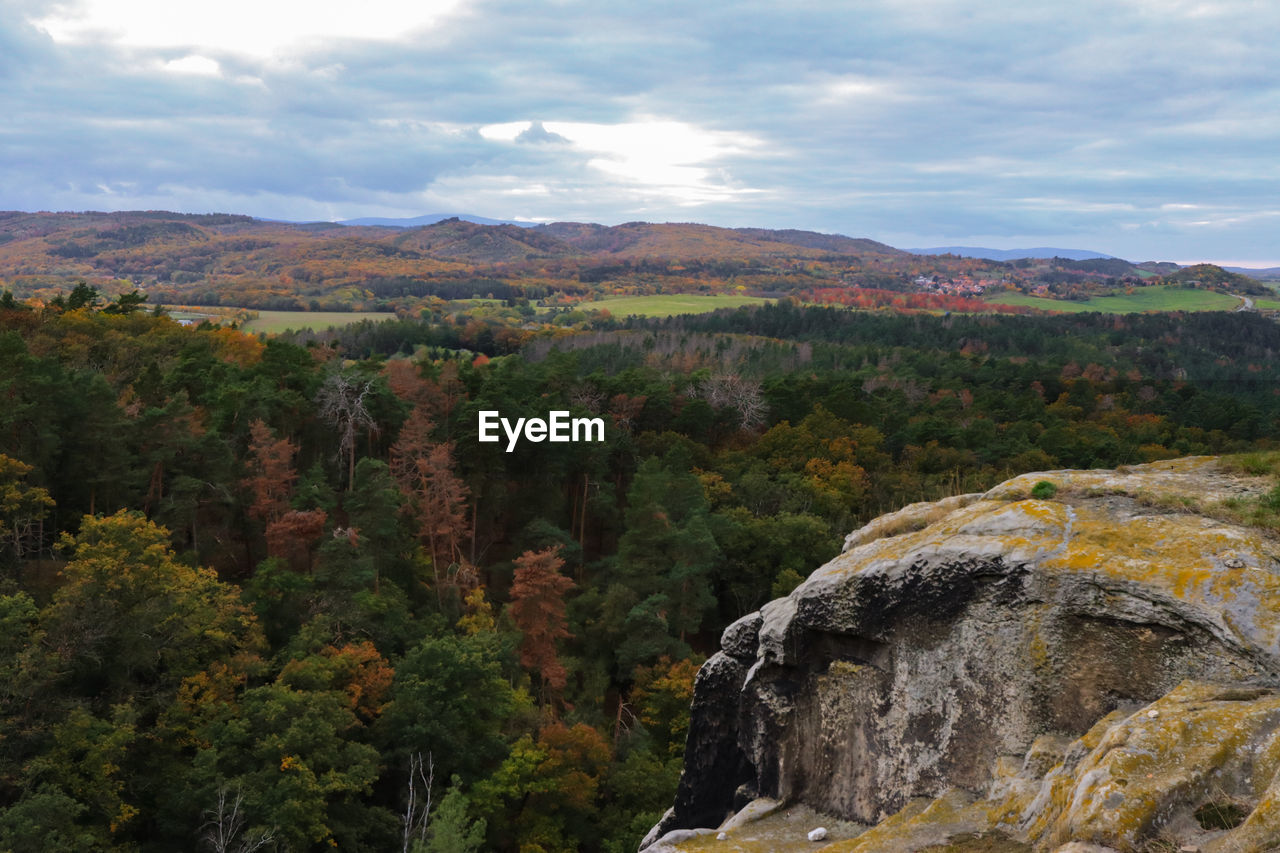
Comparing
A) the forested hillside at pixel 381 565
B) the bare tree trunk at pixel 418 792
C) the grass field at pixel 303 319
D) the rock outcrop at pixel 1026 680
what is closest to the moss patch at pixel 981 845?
the rock outcrop at pixel 1026 680

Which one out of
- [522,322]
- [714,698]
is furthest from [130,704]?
[522,322]

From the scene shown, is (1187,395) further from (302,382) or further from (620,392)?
(302,382)

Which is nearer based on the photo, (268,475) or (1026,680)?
(1026,680)

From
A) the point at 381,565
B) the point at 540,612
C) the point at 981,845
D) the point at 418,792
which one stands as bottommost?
the point at 418,792

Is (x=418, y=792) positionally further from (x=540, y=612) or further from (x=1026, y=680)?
(x=1026, y=680)

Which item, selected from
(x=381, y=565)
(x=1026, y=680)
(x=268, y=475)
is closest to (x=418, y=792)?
(x=381, y=565)

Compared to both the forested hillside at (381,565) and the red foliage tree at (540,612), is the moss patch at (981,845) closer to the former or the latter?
the forested hillside at (381,565)
